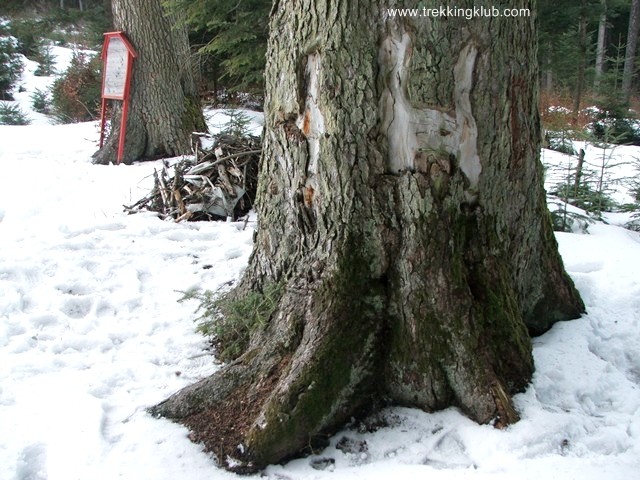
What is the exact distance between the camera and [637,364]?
296 cm

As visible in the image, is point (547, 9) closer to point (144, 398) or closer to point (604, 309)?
point (604, 309)

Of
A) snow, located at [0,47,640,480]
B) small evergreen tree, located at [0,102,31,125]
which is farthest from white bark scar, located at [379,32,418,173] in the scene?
small evergreen tree, located at [0,102,31,125]

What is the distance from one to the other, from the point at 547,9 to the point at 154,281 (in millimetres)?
10129

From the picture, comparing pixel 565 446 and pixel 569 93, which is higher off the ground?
pixel 569 93

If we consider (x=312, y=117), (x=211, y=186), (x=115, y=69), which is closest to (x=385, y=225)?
(x=312, y=117)

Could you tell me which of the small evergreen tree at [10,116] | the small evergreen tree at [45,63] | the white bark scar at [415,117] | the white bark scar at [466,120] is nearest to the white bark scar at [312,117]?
the white bark scar at [415,117]

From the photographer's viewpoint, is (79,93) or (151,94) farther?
(79,93)

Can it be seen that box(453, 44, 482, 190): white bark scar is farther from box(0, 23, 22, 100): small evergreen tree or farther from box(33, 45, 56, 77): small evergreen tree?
box(33, 45, 56, 77): small evergreen tree

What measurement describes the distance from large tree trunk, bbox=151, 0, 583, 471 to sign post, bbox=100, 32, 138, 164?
5.61 metres

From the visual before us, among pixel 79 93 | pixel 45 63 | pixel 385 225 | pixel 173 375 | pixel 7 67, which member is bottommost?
pixel 173 375

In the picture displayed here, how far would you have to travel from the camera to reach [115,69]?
7812mm

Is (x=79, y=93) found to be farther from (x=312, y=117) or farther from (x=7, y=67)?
(x=312, y=117)

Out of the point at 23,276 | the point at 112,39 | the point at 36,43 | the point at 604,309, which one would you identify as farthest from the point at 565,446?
the point at 36,43

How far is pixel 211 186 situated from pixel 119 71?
3.33 m
